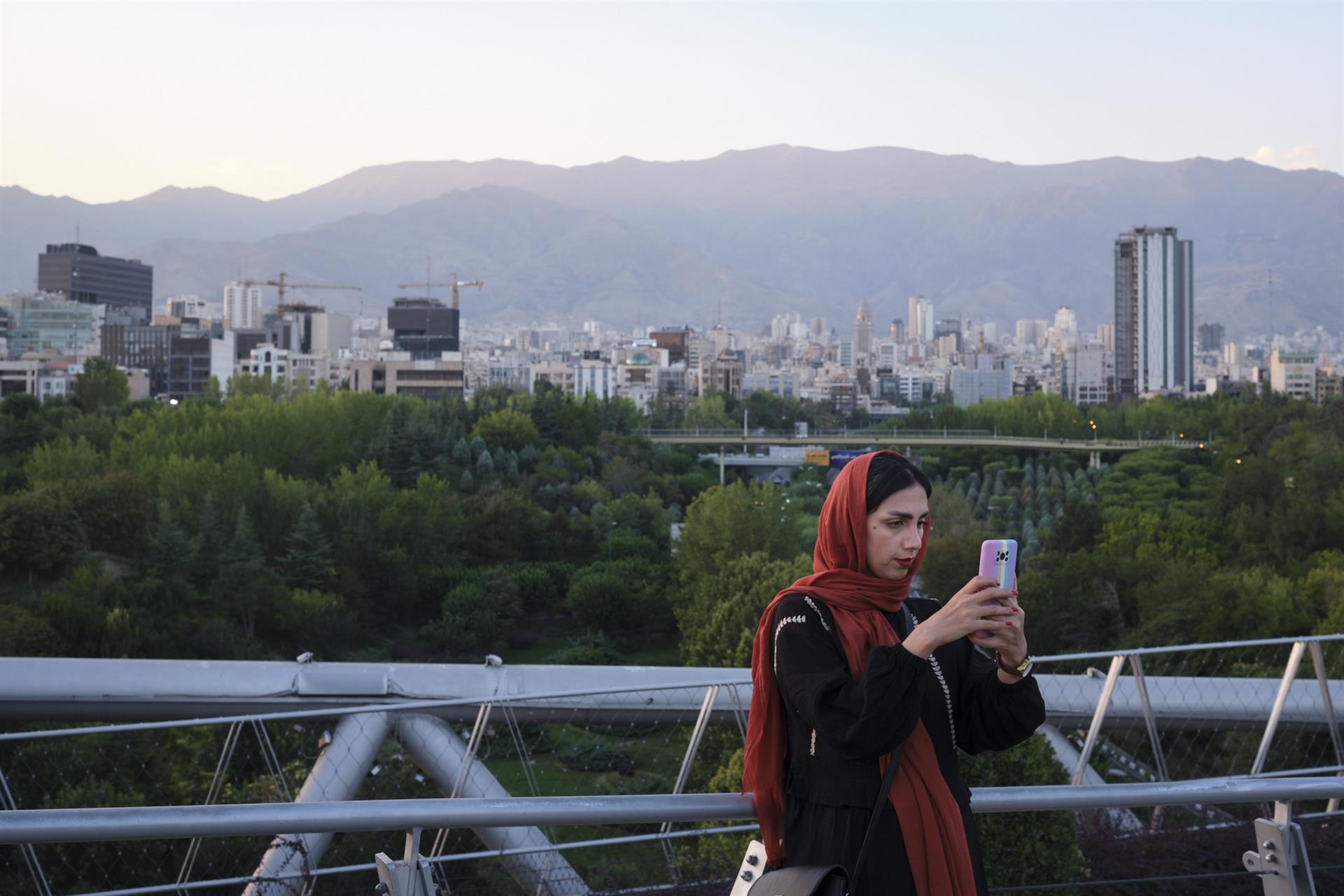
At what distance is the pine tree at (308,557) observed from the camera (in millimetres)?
24969

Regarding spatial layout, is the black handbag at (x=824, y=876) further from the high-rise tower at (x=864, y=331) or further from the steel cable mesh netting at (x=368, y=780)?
the high-rise tower at (x=864, y=331)

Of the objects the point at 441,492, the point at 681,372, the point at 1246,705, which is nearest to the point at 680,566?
the point at 441,492

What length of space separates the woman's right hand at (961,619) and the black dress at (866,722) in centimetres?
2

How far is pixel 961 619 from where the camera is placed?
150 cm

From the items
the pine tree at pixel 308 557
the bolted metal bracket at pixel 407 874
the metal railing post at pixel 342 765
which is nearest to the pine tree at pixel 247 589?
the pine tree at pixel 308 557

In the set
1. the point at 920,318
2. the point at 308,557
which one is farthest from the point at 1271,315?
A: the point at 308,557

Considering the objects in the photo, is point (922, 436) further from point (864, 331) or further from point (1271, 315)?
point (1271, 315)

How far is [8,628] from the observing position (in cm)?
1736

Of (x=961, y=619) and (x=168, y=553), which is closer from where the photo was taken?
(x=961, y=619)

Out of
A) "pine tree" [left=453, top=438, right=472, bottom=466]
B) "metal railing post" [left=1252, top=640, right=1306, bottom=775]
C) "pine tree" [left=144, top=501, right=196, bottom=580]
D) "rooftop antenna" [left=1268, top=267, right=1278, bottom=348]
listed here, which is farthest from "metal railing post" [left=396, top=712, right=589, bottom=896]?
"rooftop antenna" [left=1268, top=267, right=1278, bottom=348]

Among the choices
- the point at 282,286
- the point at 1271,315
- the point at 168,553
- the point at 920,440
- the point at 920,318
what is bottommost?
the point at 168,553

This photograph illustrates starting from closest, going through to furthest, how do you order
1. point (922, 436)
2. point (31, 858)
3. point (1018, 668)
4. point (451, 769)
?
point (1018, 668) < point (31, 858) < point (451, 769) < point (922, 436)

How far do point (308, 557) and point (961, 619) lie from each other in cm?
2485

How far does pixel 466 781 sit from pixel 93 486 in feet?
73.1
